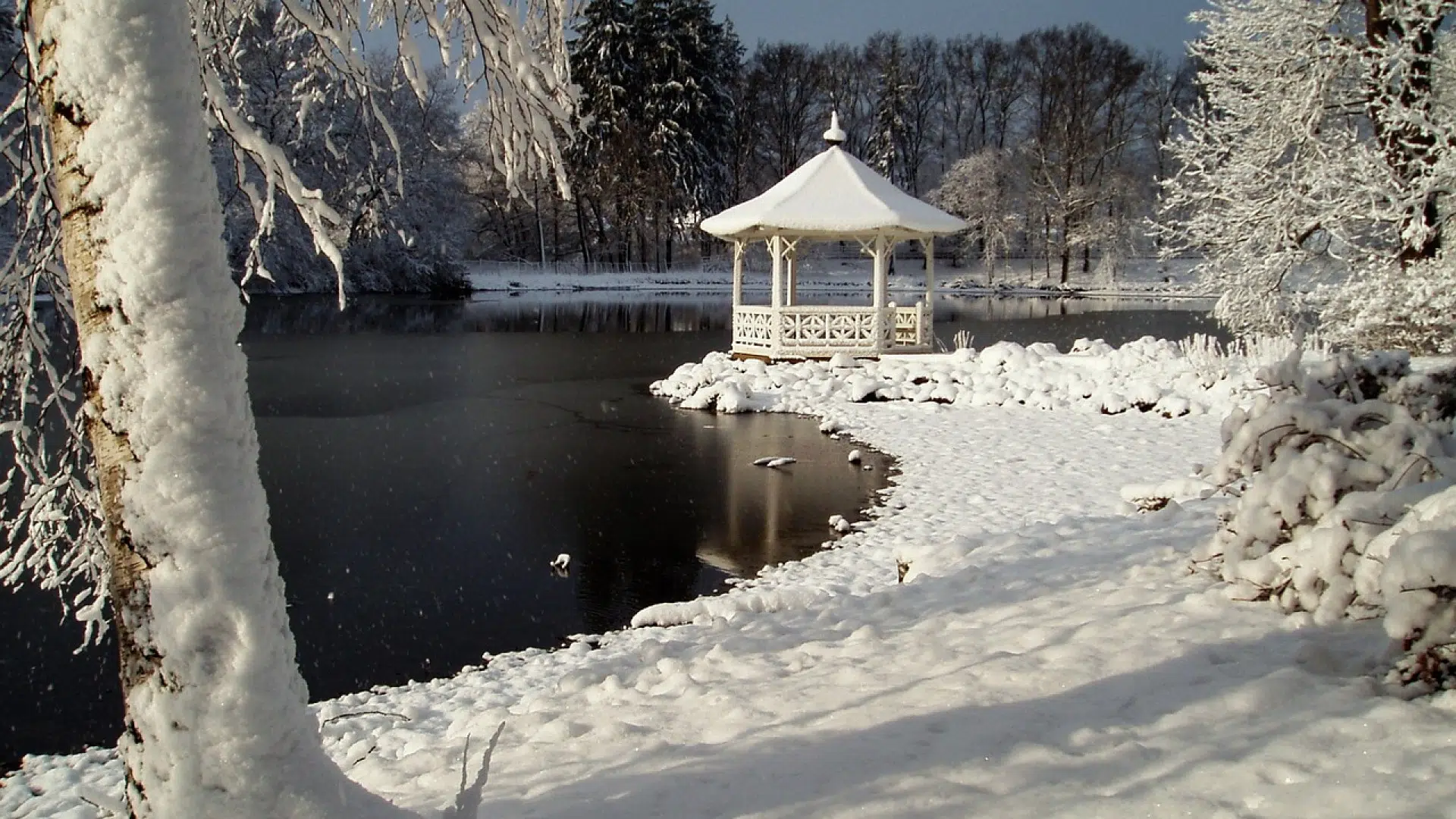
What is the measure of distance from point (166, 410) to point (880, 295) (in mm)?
16865

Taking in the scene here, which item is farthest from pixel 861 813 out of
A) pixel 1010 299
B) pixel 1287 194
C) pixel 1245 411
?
pixel 1010 299

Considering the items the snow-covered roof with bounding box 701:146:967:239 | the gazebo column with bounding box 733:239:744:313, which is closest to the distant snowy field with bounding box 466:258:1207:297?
the gazebo column with bounding box 733:239:744:313

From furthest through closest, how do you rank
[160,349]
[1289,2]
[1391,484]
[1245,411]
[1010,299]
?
[1010,299], [1289,2], [1245,411], [1391,484], [160,349]

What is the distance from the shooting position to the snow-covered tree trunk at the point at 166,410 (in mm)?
2062

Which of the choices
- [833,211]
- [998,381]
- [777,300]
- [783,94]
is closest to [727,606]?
[998,381]

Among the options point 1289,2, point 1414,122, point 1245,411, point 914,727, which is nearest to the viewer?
point 914,727

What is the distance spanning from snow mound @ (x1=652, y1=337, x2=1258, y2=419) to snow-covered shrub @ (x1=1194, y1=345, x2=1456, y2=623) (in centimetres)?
767

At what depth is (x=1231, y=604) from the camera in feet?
13.3

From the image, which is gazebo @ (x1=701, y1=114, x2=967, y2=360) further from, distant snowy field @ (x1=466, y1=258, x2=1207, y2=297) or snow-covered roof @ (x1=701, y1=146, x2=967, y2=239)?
distant snowy field @ (x1=466, y1=258, x2=1207, y2=297)

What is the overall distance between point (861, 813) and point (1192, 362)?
1234 centimetres

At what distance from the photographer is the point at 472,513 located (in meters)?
8.78

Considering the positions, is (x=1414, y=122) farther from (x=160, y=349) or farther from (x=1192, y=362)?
(x=160, y=349)

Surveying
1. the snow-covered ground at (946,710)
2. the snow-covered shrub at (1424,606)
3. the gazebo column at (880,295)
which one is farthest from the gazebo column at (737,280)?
the snow-covered shrub at (1424,606)

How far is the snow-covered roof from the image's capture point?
1783 cm
